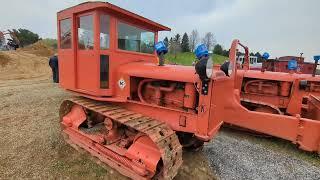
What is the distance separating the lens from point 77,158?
483 centimetres

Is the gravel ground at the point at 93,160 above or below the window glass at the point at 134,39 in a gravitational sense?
below

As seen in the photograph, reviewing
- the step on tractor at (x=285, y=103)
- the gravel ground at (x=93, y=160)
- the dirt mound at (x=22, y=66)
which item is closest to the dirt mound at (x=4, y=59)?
the dirt mound at (x=22, y=66)

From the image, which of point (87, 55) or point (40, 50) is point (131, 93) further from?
point (40, 50)

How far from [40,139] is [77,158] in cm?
128

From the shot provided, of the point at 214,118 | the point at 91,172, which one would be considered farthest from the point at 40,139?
the point at 214,118

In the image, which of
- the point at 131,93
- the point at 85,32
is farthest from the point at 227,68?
the point at 85,32

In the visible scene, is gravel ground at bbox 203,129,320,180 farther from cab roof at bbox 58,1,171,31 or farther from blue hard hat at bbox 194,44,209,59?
cab roof at bbox 58,1,171,31

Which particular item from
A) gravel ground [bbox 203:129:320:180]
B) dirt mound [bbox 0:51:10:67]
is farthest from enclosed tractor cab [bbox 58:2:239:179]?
dirt mound [bbox 0:51:10:67]

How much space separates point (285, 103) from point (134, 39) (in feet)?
15.7

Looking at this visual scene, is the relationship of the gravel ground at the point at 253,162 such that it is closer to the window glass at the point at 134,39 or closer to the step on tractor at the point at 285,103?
the step on tractor at the point at 285,103

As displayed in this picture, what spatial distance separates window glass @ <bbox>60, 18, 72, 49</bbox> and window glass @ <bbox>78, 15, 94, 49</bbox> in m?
0.35

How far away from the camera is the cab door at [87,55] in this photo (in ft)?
15.3

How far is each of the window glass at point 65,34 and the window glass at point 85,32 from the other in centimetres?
35

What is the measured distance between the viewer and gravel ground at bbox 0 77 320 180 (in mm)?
4371
